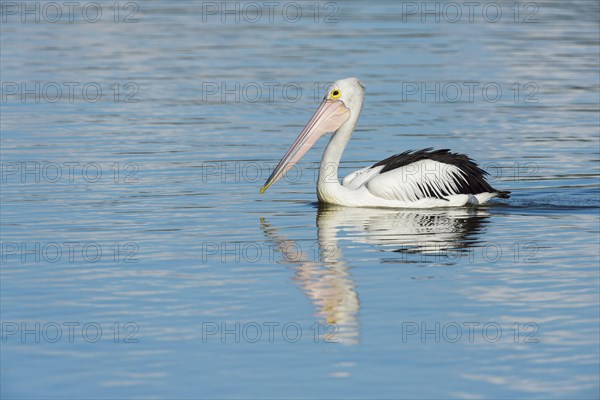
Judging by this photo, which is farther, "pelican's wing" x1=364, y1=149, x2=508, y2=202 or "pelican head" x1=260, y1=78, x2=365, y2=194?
"pelican head" x1=260, y1=78, x2=365, y2=194

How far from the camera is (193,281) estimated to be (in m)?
8.98

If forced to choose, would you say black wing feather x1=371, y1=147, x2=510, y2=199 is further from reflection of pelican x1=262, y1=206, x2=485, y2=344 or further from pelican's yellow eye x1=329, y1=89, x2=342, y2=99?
pelican's yellow eye x1=329, y1=89, x2=342, y2=99

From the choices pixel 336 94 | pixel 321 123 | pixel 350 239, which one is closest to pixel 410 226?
pixel 350 239

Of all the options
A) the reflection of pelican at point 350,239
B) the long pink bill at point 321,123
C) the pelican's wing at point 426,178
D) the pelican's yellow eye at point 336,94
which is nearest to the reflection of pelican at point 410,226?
the reflection of pelican at point 350,239

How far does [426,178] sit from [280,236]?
69.4 inches

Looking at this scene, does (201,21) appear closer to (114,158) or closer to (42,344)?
(114,158)

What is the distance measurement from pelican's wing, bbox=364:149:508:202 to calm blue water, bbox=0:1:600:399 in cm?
21

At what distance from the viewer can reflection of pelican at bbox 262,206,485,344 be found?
8.27 meters

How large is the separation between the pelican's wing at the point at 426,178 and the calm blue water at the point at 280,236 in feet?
0.70

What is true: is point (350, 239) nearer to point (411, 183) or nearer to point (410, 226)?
point (410, 226)

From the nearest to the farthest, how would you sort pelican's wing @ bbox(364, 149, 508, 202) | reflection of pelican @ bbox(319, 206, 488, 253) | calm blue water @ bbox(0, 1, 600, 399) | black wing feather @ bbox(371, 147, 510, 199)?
calm blue water @ bbox(0, 1, 600, 399), reflection of pelican @ bbox(319, 206, 488, 253), pelican's wing @ bbox(364, 149, 508, 202), black wing feather @ bbox(371, 147, 510, 199)

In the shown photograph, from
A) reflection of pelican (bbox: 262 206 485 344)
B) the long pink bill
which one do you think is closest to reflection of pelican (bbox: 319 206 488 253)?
reflection of pelican (bbox: 262 206 485 344)

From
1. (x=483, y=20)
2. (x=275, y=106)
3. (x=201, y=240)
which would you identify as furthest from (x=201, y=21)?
(x=201, y=240)

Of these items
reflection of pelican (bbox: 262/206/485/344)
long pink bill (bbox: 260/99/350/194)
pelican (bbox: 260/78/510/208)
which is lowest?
reflection of pelican (bbox: 262/206/485/344)
